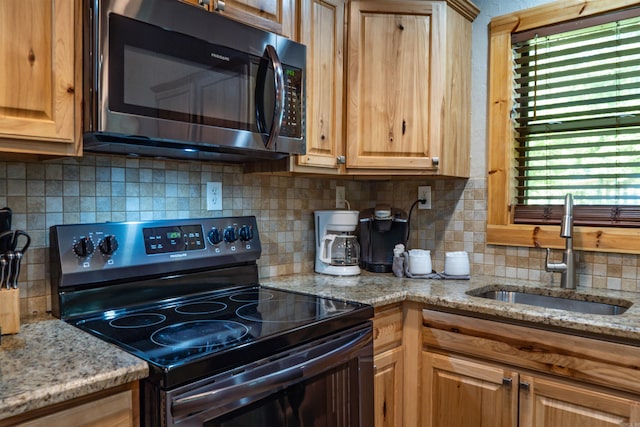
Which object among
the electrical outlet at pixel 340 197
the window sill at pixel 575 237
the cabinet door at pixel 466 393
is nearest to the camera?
the cabinet door at pixel 466 393

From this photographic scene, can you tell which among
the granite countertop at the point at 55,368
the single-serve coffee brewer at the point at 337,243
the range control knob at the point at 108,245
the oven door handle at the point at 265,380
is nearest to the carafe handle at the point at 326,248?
the single-serve coffee brewer at the point at 337,243

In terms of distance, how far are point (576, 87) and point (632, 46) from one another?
Result: 0.23 meters

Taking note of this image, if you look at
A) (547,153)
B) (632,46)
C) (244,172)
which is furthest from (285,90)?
(632,46)

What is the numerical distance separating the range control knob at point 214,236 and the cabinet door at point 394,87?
0.62 metres

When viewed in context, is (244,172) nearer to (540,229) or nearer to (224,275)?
(224,275)

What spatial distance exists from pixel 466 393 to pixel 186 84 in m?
1.42

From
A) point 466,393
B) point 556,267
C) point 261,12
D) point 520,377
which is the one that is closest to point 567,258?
point 556,267

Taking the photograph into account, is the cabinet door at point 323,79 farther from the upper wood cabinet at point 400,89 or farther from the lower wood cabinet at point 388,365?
the lower wood cabinet at point 388,365

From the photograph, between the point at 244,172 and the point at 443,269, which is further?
the point at 443,269

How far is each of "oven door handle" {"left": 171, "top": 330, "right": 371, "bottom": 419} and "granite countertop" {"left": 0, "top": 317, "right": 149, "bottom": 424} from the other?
0.42 ft

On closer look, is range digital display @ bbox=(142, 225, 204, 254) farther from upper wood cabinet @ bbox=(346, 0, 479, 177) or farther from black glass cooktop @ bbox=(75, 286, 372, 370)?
upper wood cabinet @ bbox=(346, 0, 479, 177)

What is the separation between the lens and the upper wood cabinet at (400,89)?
193 centimetres

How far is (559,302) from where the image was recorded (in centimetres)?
182

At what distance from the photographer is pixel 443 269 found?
2.27 m
